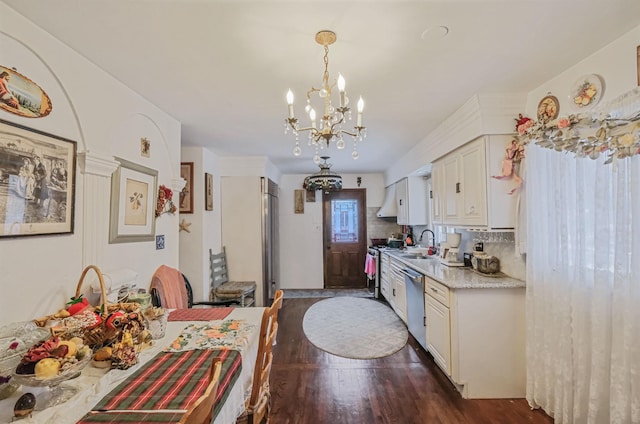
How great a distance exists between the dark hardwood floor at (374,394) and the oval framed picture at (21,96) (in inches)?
93.1

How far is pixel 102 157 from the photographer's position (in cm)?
175

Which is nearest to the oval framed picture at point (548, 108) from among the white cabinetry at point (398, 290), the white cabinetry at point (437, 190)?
the white cabinetry at point (437, 190)

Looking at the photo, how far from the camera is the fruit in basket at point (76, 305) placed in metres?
1.36

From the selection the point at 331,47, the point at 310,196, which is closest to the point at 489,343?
the point at 331,47

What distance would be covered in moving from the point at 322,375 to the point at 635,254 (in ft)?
7.78

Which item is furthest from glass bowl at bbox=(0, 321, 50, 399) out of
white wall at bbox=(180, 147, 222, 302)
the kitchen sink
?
the kitchen sink

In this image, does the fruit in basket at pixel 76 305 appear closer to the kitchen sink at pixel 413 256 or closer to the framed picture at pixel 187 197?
the framed picture at pixel 187 197

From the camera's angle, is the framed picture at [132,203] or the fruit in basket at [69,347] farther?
the framed picture at [132,203]

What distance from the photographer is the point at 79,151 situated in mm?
1628

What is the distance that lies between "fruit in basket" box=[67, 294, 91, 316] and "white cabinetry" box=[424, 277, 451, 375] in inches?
98.2

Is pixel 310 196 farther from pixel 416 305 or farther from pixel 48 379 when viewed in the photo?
pixel 48 379

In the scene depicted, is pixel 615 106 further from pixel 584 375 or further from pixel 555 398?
pixel 555 398

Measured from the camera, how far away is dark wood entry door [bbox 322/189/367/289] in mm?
5930

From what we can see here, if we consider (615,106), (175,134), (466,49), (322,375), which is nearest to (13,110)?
(175,134)
